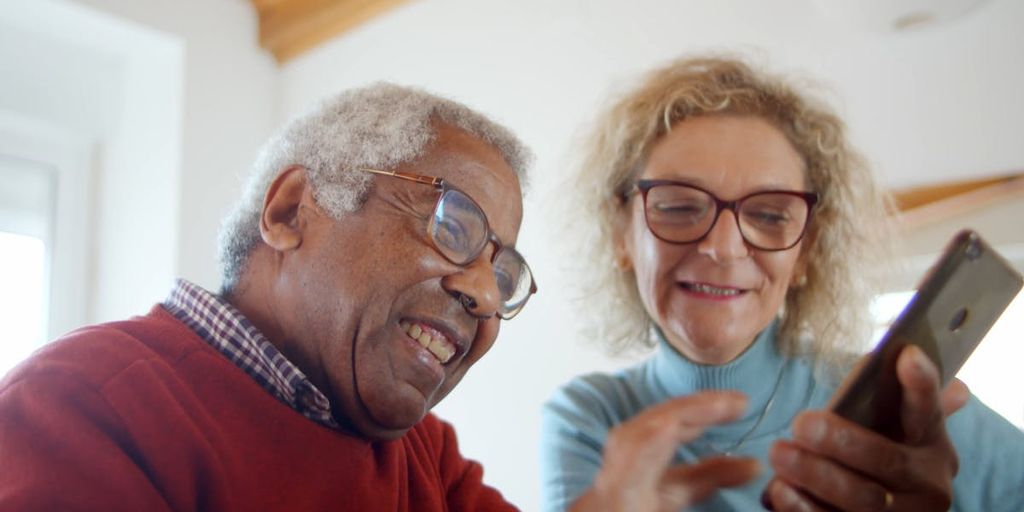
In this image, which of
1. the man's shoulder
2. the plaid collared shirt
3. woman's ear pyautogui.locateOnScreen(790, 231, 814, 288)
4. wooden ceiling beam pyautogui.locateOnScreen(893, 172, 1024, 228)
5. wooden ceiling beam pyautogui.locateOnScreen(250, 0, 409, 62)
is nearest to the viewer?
the man's shoulder

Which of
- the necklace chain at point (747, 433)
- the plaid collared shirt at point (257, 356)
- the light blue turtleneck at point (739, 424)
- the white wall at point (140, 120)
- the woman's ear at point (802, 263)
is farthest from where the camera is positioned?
the white wall at point (140, 120)

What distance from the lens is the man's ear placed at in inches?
40.3

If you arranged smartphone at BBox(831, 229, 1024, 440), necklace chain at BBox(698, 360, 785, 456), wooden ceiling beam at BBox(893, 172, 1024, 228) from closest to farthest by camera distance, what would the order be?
smartphone at BBox(831, 229, 1024, 440)
necklace chain at BBox(698, 360, 785, 456)
wooden ceiling beam at BBox(893, 172, 1024, 228)

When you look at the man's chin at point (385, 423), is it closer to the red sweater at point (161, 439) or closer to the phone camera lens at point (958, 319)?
the red sweater at point (161, 439)

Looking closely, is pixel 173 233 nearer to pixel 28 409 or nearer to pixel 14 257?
pixel 14 257

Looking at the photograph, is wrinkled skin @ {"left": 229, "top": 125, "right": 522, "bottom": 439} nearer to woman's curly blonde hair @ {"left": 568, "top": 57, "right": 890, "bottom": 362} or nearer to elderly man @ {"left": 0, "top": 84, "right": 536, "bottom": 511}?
elderly man @ {"left": 0, "top": 84, "right": 536, "bottom": 511}

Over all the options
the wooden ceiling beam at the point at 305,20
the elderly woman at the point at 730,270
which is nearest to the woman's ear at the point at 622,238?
the elderly woman at the point at 730,270

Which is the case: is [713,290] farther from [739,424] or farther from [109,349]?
[109,349]

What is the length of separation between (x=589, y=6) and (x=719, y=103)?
93 cm

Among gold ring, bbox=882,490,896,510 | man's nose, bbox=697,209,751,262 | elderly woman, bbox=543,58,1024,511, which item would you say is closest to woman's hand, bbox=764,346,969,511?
gold ring, bbox=882,490,896,510

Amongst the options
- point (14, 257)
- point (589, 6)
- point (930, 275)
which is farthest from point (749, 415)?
point (14, 257)

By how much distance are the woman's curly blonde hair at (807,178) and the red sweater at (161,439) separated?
646mm

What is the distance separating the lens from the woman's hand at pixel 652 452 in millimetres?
700

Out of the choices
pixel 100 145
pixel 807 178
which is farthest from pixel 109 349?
pixel 100 145
